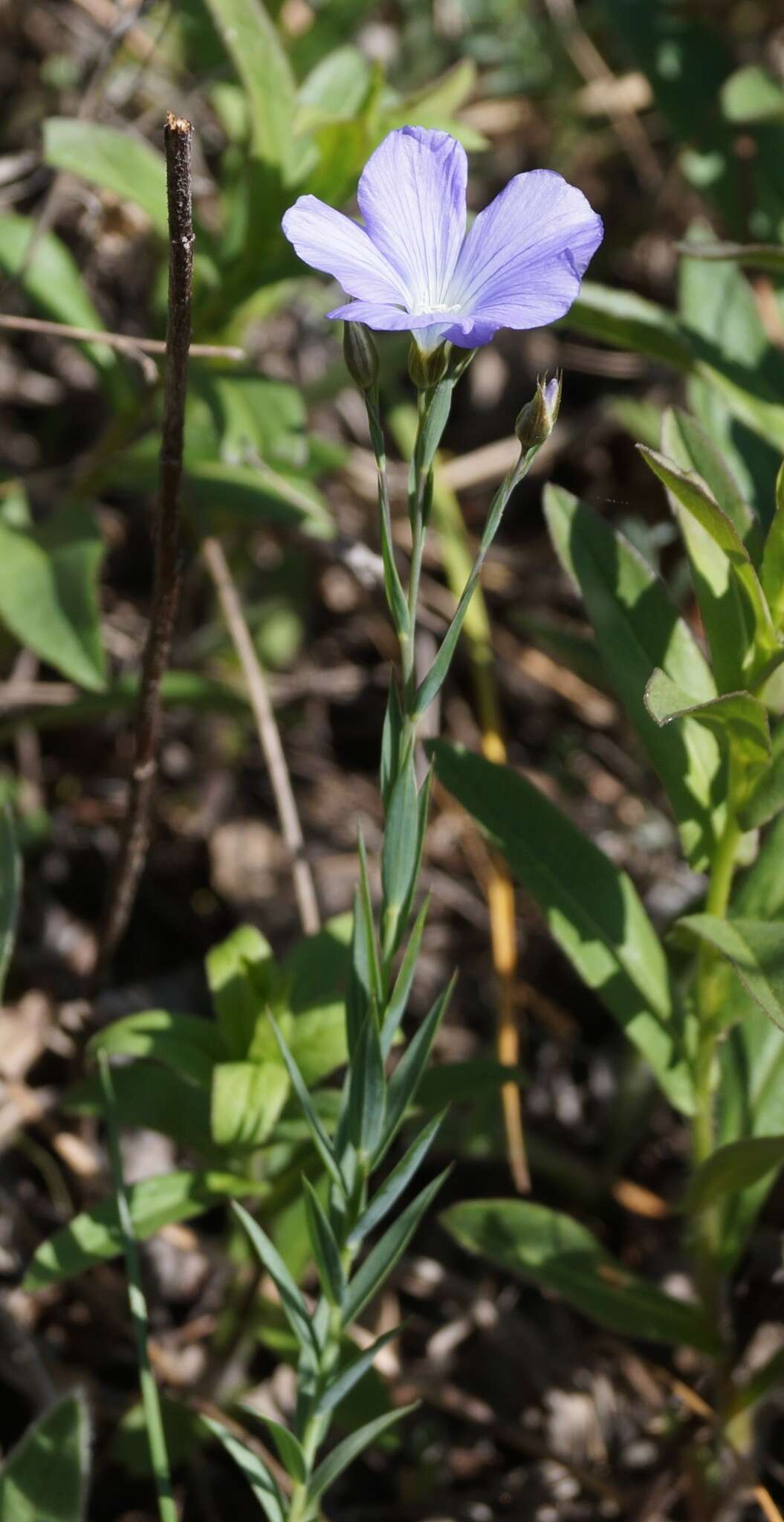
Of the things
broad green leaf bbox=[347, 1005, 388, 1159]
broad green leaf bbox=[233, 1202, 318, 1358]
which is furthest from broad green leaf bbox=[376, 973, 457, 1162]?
broad green leaf bbox=[233, 1202, 318, 1358]

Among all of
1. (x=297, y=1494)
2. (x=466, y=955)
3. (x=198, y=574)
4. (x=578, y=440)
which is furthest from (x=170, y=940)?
(x=578, y=440)

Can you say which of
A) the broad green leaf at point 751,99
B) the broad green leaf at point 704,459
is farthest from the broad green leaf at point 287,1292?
the broad green leaf at point 751,99

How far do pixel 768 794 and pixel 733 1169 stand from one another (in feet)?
1.81

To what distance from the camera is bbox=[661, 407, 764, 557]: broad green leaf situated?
2.06 m

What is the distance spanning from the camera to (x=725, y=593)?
1.93 meters

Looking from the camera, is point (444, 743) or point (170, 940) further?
point (170, 940)

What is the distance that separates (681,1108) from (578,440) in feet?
8.05

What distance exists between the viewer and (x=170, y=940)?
129 inches

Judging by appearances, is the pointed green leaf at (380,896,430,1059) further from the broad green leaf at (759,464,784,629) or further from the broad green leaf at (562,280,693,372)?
the broad green leaf at (562,280,693,372)

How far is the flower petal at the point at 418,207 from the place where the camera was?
1566 mm

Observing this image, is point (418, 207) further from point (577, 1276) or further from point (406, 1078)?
point (577, 1276)

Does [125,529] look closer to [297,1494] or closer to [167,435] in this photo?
[167,435]

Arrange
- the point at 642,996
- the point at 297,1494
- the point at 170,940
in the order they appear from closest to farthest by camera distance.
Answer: the point at 297,1494
the point at 642,996
the point at 170,940

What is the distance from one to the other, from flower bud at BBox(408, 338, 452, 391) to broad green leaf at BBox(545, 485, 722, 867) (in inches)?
25.3
